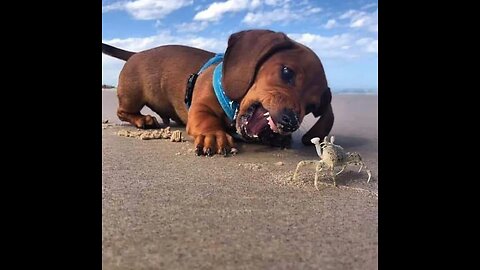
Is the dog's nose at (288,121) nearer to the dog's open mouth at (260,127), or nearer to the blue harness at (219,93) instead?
the dog's open mouth at (260,127)

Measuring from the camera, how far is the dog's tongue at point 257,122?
1078mm

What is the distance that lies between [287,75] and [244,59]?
0.36ft

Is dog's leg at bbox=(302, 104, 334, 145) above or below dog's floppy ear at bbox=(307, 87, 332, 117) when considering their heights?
below

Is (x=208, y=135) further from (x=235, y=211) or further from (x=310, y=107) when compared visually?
(x=235, y=211)

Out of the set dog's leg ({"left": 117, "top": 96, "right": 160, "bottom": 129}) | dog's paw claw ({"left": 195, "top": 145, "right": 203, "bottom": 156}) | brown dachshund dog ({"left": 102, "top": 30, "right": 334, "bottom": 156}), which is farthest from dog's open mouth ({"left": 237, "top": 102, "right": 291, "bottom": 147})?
dog's leg ({"left": 117, "top": 96, "right": 160, "bottom": 129})

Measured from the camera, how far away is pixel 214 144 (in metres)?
1.10

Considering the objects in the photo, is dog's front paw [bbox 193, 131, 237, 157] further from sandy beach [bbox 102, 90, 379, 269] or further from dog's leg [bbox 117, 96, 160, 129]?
dog's leg [bbox 117, 96, 160, 129]

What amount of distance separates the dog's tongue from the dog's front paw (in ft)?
0.17

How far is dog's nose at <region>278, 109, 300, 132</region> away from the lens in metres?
1.04

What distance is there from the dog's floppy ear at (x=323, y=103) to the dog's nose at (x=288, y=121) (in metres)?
0.12

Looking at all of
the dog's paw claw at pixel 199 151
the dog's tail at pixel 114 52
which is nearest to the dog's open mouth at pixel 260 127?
the dog's paw claw at pixel 199 151
